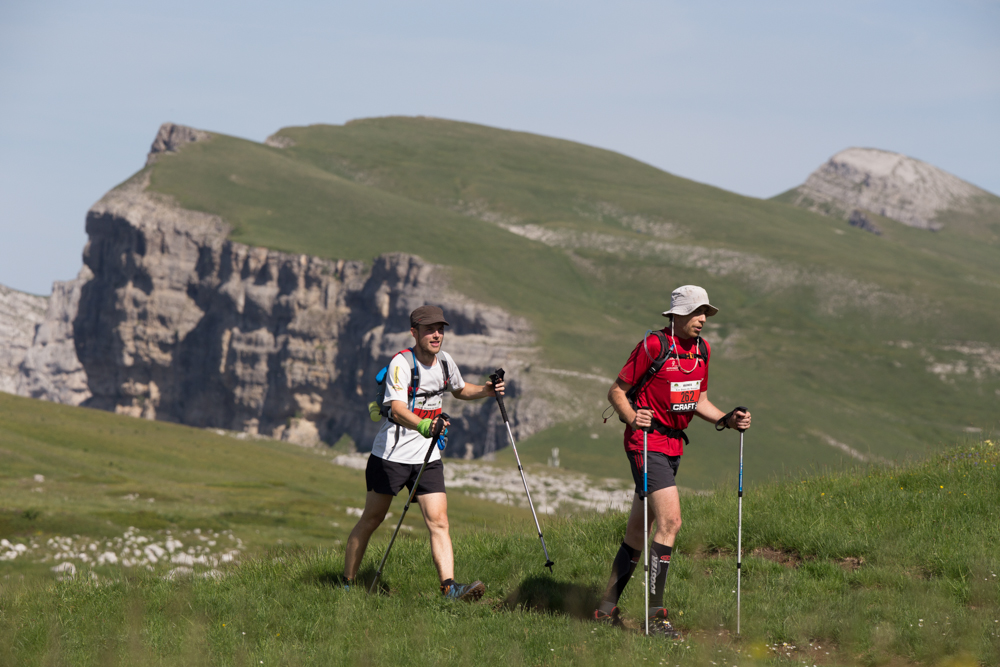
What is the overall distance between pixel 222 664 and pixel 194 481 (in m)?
95.5

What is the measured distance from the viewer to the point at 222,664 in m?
8.17

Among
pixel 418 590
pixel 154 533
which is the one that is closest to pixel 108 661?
pixel 418 590

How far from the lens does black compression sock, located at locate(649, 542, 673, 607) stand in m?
9.48

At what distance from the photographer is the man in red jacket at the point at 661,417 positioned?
9.51 metres

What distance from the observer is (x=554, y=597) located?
10375mm

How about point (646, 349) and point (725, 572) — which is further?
point (725, 572)

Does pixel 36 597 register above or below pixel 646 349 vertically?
below

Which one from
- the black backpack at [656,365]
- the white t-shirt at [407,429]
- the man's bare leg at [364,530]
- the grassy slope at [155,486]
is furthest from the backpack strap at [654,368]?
the grassy slope at [155,486]

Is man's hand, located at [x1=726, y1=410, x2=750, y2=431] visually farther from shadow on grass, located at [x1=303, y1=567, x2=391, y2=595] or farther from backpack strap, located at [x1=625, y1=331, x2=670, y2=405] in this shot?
shadow on grass, located at [x1=303, y1=567, x2=391, y2=595]

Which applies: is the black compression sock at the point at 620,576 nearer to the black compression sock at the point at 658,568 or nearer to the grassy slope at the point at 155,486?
the black compression sock at the point at 658,568

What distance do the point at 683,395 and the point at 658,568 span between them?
1805 mm

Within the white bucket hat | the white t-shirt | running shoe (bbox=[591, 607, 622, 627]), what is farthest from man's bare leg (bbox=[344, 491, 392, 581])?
the white bucket hat

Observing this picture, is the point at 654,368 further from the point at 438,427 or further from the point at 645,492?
the point at 438,427

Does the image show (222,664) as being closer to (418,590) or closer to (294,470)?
(418,590)
